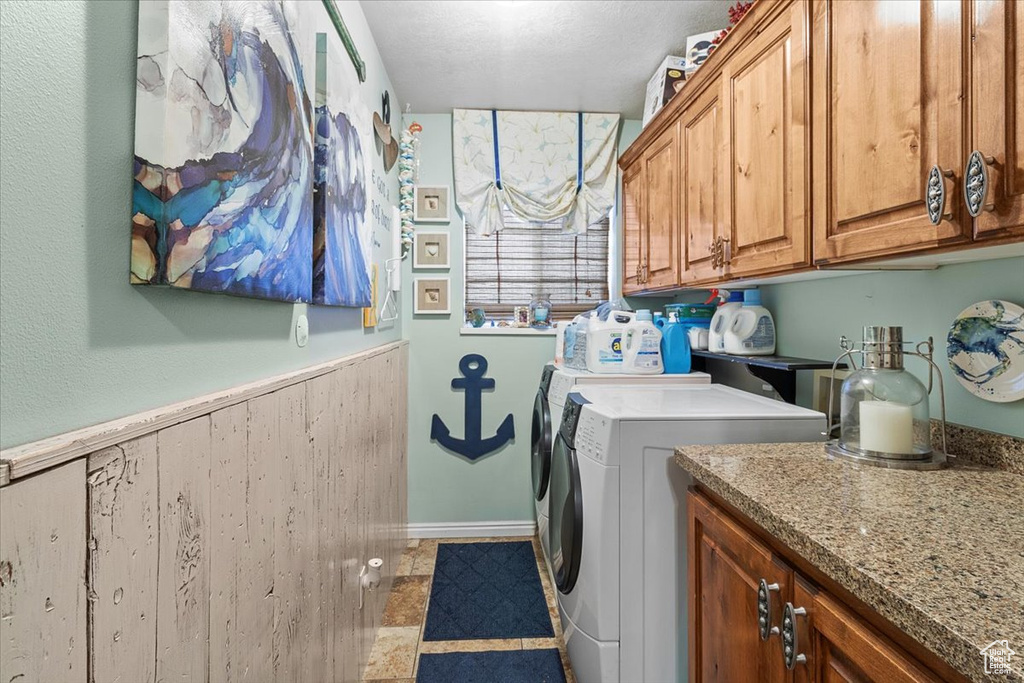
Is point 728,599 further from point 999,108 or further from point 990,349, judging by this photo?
point 999,108

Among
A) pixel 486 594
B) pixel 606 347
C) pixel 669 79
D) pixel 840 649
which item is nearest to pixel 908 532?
pixel 840 649

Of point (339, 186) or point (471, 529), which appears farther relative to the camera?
point (471, 529)

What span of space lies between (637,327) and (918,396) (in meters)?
1.17

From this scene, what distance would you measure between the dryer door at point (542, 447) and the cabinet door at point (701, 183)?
84 cm

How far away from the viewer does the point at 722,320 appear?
229 centimetres

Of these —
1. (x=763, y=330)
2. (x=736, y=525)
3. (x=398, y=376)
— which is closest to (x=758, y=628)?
(x=736, y=525)

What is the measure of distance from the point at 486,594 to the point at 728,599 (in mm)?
1608

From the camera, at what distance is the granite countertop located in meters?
0.57

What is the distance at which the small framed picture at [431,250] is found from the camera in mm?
3105

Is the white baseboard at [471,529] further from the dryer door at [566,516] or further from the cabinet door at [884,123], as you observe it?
the cabinet door at [884,123]

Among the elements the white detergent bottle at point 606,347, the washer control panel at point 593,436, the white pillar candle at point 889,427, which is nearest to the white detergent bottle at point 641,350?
the white detergent bottle at point 606,347

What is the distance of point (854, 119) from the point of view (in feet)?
3.92

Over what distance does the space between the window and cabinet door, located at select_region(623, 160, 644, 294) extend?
10.9 inches

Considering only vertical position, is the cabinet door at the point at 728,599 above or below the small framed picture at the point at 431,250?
below
